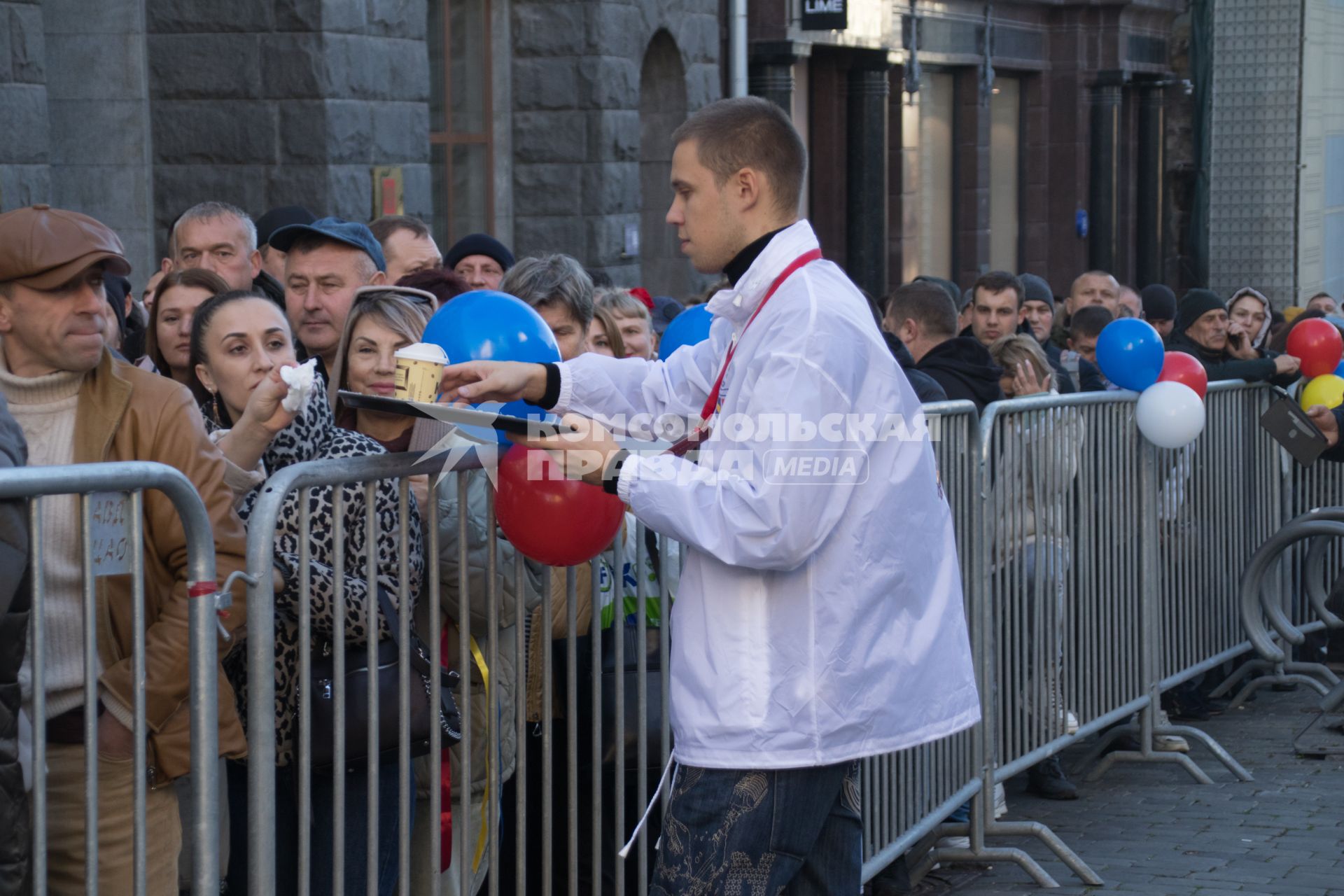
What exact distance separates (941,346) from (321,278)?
9.01ft

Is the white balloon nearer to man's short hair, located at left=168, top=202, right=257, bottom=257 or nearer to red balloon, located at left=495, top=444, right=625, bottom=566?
man's short hair, located at left=168, top=202, right=257, bottom=257

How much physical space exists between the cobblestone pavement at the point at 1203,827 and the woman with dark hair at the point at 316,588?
2.73 metres

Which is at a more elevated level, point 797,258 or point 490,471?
point 797,258

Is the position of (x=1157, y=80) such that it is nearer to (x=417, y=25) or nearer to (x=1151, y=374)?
(x=417, y=25)

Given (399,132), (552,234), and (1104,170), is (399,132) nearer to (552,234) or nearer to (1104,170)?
(552,234)

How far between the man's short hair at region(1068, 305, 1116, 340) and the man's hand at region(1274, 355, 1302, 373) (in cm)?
91

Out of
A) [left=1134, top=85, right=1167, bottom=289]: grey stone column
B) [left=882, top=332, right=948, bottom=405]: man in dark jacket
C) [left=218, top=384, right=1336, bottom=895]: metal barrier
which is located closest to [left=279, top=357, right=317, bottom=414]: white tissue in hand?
[left=218, top=384, right=1336, bottom=895]: metal barrier

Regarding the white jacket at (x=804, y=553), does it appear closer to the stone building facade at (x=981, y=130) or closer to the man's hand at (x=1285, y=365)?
the man's hand at (x=1285, y=365)

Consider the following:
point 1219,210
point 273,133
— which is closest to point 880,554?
point 273,133

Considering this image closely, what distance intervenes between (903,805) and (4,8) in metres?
4.83

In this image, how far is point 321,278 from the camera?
5.43 metres

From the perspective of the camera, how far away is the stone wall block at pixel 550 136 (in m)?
13.0

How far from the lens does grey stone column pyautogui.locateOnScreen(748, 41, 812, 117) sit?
55.1ft

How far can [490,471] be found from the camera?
159 inches
